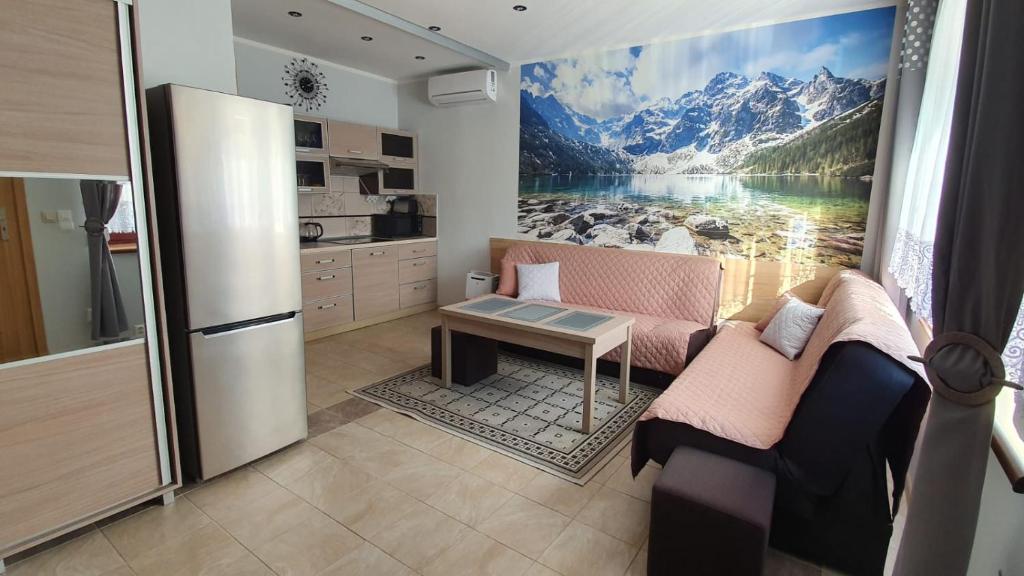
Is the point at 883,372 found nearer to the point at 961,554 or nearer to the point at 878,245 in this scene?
the point at 961,554

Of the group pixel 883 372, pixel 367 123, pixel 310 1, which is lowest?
pixel 883 372

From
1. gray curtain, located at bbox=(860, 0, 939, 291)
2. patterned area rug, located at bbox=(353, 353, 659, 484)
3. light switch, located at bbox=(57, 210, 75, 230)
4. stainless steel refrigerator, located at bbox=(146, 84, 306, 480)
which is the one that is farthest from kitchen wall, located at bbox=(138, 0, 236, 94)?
gray curtain, located at bbox=(860, 0, 939, 291)

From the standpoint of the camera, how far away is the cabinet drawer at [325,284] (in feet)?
14.4

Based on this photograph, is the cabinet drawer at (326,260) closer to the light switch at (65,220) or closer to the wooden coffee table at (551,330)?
the wooden coffee table at (551,330)

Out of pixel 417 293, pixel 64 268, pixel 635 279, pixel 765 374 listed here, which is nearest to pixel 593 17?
pixel 635 279

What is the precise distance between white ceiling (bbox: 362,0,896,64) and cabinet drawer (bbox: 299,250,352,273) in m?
2.08

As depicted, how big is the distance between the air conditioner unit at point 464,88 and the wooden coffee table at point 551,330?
234 cm

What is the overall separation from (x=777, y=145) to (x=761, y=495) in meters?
2.89

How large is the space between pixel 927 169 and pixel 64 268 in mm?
3602

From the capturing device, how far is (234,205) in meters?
2.24

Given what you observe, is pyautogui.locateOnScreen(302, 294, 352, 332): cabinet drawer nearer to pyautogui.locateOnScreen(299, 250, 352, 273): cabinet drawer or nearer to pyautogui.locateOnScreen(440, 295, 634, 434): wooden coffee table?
pyautogui.locateOnScreen(299, 250, 352, 273): cabinet drawer

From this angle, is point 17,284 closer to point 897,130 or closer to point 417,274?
point 417,274

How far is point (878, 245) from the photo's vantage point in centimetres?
331

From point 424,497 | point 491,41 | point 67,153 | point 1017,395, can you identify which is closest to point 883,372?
point 1017,395
